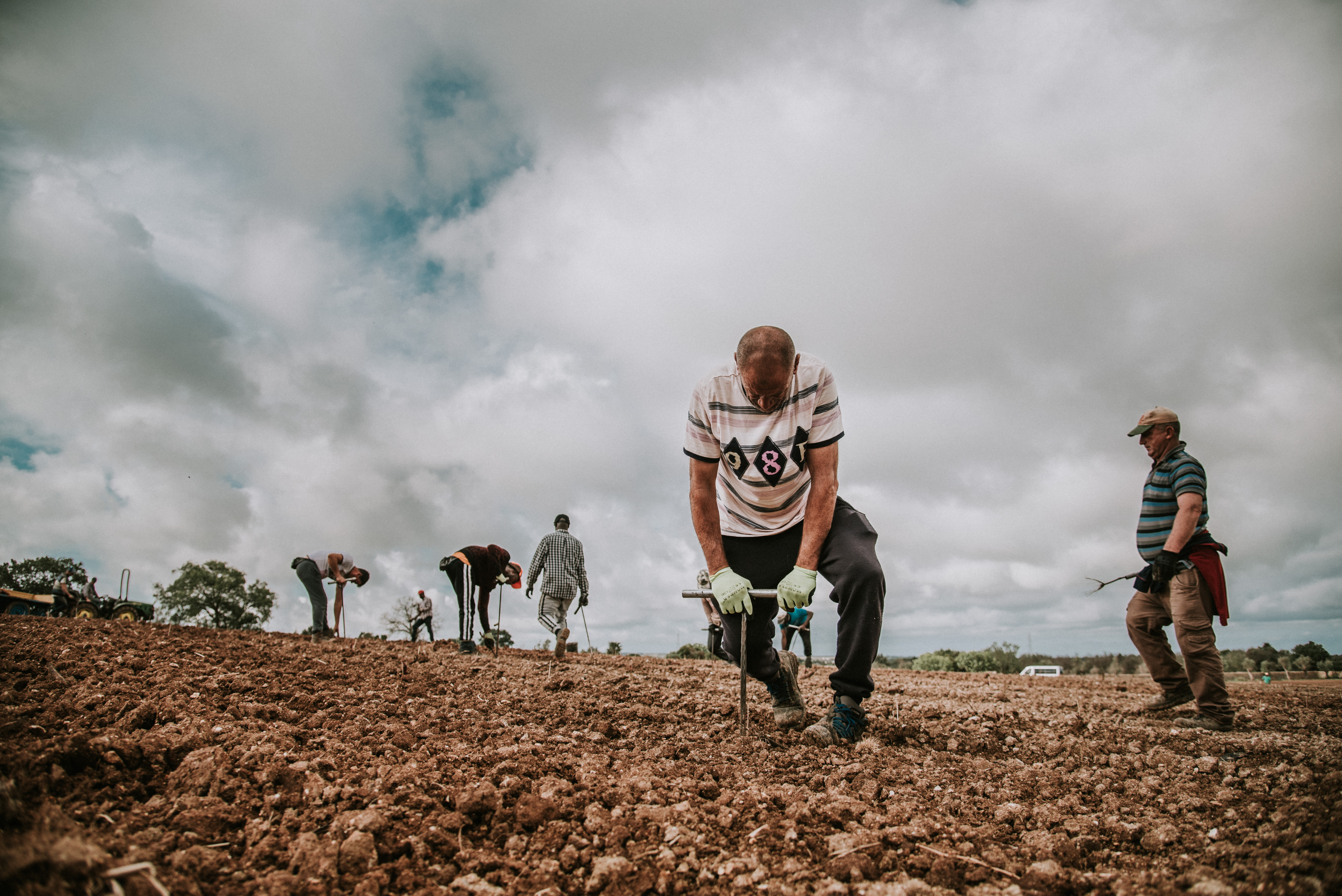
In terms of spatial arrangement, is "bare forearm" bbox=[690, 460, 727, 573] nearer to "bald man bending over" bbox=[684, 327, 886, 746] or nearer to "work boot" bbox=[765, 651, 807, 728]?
"bald man bending over" bbox=[684, 327, 886, 746]

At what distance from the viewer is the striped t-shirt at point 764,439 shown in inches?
127

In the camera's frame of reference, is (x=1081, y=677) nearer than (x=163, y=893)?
No

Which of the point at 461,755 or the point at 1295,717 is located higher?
the point at 461,755

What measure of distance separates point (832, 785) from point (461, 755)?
1372 millimetres

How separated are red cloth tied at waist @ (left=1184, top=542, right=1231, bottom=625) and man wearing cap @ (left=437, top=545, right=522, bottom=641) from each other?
24.3ft

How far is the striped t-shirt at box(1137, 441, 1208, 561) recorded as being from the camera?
163 inches

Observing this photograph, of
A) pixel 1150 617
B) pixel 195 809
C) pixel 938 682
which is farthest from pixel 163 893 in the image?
pixel 938 682

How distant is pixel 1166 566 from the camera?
4129 millimetres

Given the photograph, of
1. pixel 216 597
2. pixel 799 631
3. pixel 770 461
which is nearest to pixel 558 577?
pixel 799 631

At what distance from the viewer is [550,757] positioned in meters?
2.43

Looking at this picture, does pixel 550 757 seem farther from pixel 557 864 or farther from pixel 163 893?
pixel 163 893

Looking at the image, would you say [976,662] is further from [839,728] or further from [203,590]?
[203,590]

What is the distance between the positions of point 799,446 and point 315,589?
27.7 ft

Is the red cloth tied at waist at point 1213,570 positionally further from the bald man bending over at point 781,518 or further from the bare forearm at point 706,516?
the bare forearm at point 706,516
